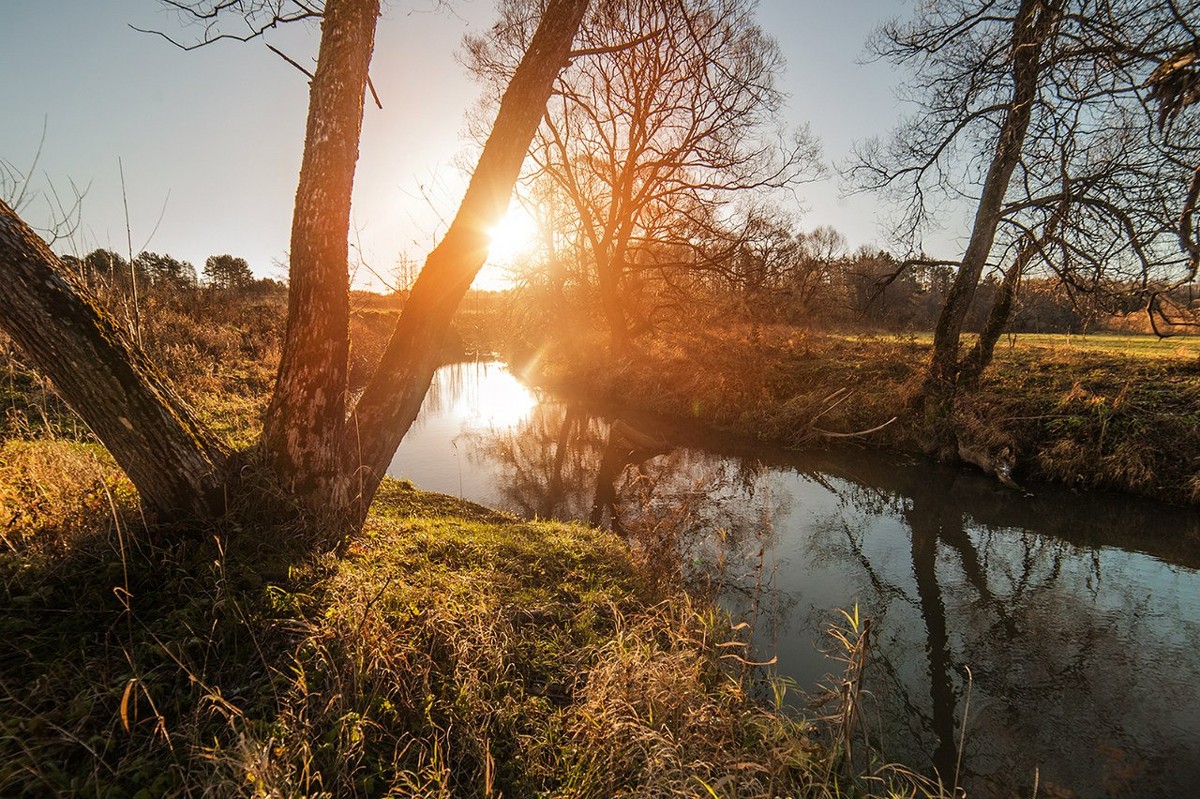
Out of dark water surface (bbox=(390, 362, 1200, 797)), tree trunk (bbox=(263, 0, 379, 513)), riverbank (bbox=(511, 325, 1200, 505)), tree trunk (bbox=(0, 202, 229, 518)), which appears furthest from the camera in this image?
riverbank (bbox=(511, 325, 1200, 505))

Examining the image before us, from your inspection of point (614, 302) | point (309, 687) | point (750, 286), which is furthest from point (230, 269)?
point (309, 687)

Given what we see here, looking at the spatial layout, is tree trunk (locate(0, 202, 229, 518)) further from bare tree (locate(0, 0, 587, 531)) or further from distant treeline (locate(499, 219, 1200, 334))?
distant treeline (locate(499, 219, 1200, 334))

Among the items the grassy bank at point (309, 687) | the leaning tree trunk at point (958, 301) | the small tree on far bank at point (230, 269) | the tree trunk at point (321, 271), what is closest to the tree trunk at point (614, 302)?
the leaning tree trunk at point (958, 301)

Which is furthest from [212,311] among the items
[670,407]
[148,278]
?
[670,407]

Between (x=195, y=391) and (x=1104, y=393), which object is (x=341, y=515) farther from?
(x=1104, y=393)

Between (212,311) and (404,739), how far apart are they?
1797cm

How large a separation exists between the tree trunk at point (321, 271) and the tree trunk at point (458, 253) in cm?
44

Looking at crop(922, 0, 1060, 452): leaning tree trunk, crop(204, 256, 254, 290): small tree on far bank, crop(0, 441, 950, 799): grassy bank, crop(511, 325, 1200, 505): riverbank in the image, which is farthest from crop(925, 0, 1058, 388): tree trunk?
crop(204, 256, 254, 290): small tree on far bank

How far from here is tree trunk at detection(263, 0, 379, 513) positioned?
3.41 meters

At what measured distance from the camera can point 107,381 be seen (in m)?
2.67

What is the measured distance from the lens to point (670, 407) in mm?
13820

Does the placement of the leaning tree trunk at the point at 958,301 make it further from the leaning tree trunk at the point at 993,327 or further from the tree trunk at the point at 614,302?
the tree trunk at the point at 614,302

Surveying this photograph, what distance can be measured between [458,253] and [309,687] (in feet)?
10.5

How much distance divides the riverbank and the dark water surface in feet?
2.12
